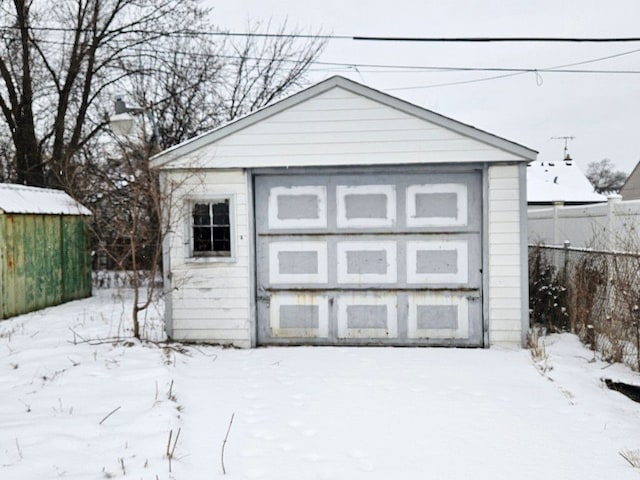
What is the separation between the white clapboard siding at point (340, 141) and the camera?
22.4ft

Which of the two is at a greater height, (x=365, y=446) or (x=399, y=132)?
(x=399, y=132)

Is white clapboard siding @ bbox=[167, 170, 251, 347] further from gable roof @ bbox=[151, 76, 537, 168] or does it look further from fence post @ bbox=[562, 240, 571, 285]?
fence post @ bbox=[562, 240, 571, 285]

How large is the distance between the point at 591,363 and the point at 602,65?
1103 centimetres

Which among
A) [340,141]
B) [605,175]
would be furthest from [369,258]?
[605,175]

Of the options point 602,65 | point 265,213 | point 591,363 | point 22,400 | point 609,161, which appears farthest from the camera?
point 609,161

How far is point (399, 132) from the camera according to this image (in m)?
6.86

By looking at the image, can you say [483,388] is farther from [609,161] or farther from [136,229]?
[609,161]

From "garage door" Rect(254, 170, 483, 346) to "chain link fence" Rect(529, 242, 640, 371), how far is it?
1307 millimetres

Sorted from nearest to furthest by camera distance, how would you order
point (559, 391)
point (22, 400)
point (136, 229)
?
point (22, 400) < point (559, 391) < point (136, 229)

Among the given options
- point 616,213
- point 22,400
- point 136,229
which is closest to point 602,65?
point 616,213

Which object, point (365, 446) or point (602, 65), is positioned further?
point (602, 65)

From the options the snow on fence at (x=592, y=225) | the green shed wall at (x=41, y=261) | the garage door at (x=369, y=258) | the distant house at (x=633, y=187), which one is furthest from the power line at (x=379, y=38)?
the distant house at (x=633, y=187)

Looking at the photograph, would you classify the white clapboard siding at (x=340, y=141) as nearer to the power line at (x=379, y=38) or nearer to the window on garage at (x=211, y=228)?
the window on garage at (x=211, y=228)

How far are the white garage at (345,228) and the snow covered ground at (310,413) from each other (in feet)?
1.43
